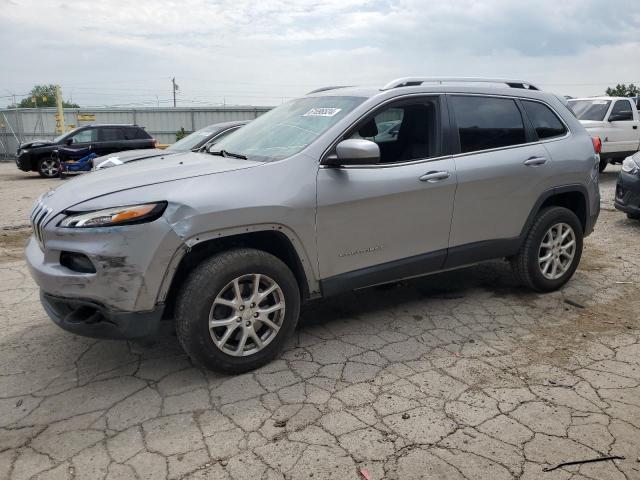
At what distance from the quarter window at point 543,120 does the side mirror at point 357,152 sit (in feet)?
6.28

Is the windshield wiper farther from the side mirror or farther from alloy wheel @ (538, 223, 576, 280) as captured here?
alloy wheel @ (538, 223, 576, 280)

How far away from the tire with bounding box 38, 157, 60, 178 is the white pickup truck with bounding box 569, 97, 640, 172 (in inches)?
573

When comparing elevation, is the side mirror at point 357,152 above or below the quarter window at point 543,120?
below

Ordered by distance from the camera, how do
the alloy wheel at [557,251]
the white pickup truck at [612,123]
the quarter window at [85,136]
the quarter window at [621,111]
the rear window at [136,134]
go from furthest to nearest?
the rear window at [136,134], the quarter window at [85,136], the quarter window at [621,111], the white pickup truck at [612,123], the alloy wheel at [557,251]

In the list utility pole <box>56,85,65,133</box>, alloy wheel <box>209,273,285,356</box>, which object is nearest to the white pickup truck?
alloy wheel <box>209,273,285,356</box>

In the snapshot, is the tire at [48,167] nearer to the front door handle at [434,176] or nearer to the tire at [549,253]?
the front door handle at [434,176]

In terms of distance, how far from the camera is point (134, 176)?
3322 millimetres

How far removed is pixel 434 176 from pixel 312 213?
105cm

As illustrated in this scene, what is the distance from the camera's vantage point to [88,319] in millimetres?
3033

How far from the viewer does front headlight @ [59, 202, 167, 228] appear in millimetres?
2920

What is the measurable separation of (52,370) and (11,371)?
0.87 feet

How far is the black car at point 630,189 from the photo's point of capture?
7336mm

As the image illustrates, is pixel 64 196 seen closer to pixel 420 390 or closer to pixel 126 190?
pixel 126 190

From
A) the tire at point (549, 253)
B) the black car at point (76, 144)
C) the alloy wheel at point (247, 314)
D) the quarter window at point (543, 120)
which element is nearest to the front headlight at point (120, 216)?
the alloy wheel at point (247, 314)
